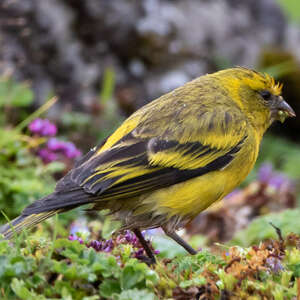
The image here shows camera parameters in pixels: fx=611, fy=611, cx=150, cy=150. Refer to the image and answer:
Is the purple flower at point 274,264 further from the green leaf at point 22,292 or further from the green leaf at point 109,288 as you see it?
the green leaf at point 22,292

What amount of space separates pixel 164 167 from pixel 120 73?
4.83 m

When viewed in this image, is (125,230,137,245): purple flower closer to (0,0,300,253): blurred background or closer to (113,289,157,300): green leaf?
(113,289,157,300): green leaf

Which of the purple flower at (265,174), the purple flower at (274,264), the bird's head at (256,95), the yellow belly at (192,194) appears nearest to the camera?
the purple flower at (274,264)

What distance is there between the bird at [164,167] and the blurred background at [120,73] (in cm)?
111

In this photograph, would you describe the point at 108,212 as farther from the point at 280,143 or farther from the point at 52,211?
the point at 280,143

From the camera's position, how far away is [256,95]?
473 cm

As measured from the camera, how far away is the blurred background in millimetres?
5758

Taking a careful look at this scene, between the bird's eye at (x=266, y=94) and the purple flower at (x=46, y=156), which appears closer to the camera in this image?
the bird's eye at (x=266, y=94)

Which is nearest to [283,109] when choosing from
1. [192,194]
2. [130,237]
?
[192,194]

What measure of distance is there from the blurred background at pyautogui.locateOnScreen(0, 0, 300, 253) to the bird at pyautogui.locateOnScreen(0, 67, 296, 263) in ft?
3.63

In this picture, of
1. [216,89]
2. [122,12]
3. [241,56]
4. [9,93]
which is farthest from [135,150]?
[241,56]

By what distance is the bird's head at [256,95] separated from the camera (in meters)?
4.64

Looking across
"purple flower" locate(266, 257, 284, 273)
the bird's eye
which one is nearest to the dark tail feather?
"purple flower" locate(266, 257, 284, 273)

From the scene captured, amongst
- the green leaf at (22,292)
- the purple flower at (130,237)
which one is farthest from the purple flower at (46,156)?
the green leaf at (22,292)
